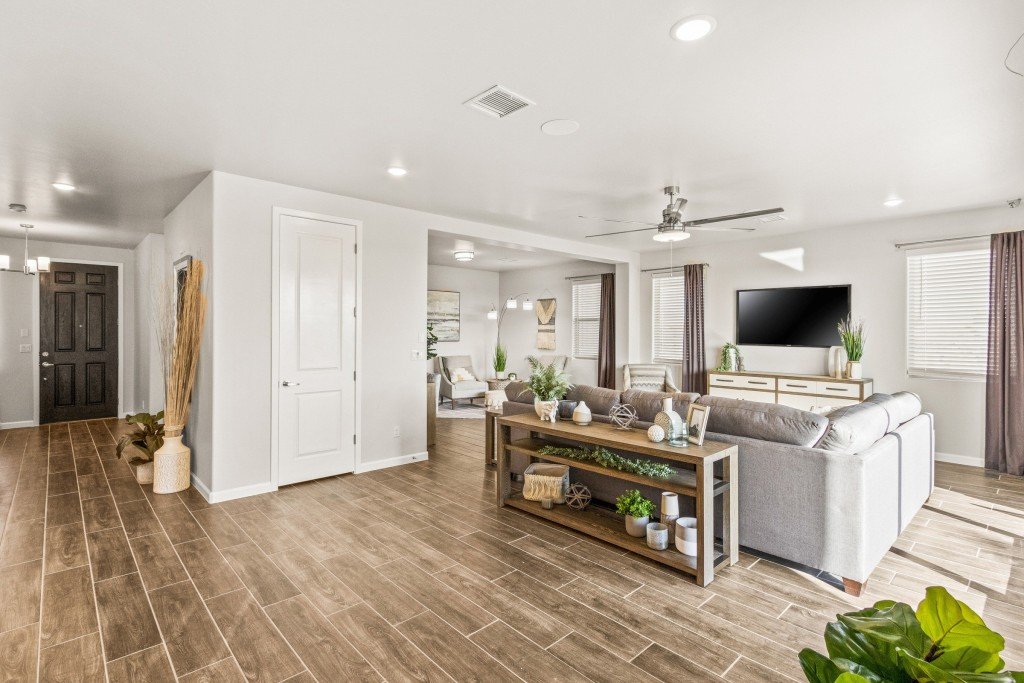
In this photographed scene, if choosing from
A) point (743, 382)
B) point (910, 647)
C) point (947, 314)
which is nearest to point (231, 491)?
point (910, 647)

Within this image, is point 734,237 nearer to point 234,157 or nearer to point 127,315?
point 234,157

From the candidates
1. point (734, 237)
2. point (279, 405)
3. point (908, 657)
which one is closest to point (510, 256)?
point (734, 237)

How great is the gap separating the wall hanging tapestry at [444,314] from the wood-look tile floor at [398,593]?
5797 mm

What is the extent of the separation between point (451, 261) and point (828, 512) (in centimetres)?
758

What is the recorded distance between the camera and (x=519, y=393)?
14.6ft

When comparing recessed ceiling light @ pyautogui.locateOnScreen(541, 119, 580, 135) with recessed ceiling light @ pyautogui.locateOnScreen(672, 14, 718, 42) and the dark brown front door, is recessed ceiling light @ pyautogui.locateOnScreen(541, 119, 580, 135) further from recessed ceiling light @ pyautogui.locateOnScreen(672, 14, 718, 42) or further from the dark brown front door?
the dark brown front door

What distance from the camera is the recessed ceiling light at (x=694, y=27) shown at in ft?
6.73

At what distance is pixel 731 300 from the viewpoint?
7.05m

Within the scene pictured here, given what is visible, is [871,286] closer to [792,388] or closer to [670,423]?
[792,388]

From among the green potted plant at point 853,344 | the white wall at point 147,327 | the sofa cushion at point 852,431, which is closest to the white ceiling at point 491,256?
the white wall at point 147,327

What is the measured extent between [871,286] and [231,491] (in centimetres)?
680

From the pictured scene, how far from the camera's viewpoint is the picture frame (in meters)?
2.92

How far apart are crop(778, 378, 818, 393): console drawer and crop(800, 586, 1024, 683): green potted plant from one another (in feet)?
18.9

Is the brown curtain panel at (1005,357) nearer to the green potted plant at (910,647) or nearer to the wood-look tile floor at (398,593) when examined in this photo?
the wood-look tile floor at (398,593)
